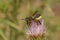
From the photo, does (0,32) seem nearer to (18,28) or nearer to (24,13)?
(18,28)

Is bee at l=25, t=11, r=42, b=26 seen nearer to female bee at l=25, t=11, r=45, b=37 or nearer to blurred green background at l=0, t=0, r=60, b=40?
female bee at l=25, t=11, r=45, b=37

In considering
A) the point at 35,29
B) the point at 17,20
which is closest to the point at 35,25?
the point at 35,29

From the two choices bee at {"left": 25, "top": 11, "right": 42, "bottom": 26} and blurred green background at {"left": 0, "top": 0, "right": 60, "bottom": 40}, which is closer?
bee at {"left": 25, "top": 11, "right": 42, "bottom": 26}

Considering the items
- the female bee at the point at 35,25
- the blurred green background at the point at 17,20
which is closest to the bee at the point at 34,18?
the female bee at the point at 35,25

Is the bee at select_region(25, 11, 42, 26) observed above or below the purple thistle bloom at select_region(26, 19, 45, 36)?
above

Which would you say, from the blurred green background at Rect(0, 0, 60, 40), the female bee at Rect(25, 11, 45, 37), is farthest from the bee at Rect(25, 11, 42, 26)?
the blurred green background at Rect(0, 0, 60, 40)

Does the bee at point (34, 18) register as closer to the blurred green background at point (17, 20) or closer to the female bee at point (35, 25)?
the female bee at point (35, 25)

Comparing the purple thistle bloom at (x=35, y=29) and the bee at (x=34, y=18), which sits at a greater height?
the bee at (x=34, y=18)

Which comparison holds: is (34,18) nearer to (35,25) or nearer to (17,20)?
(35,25)
